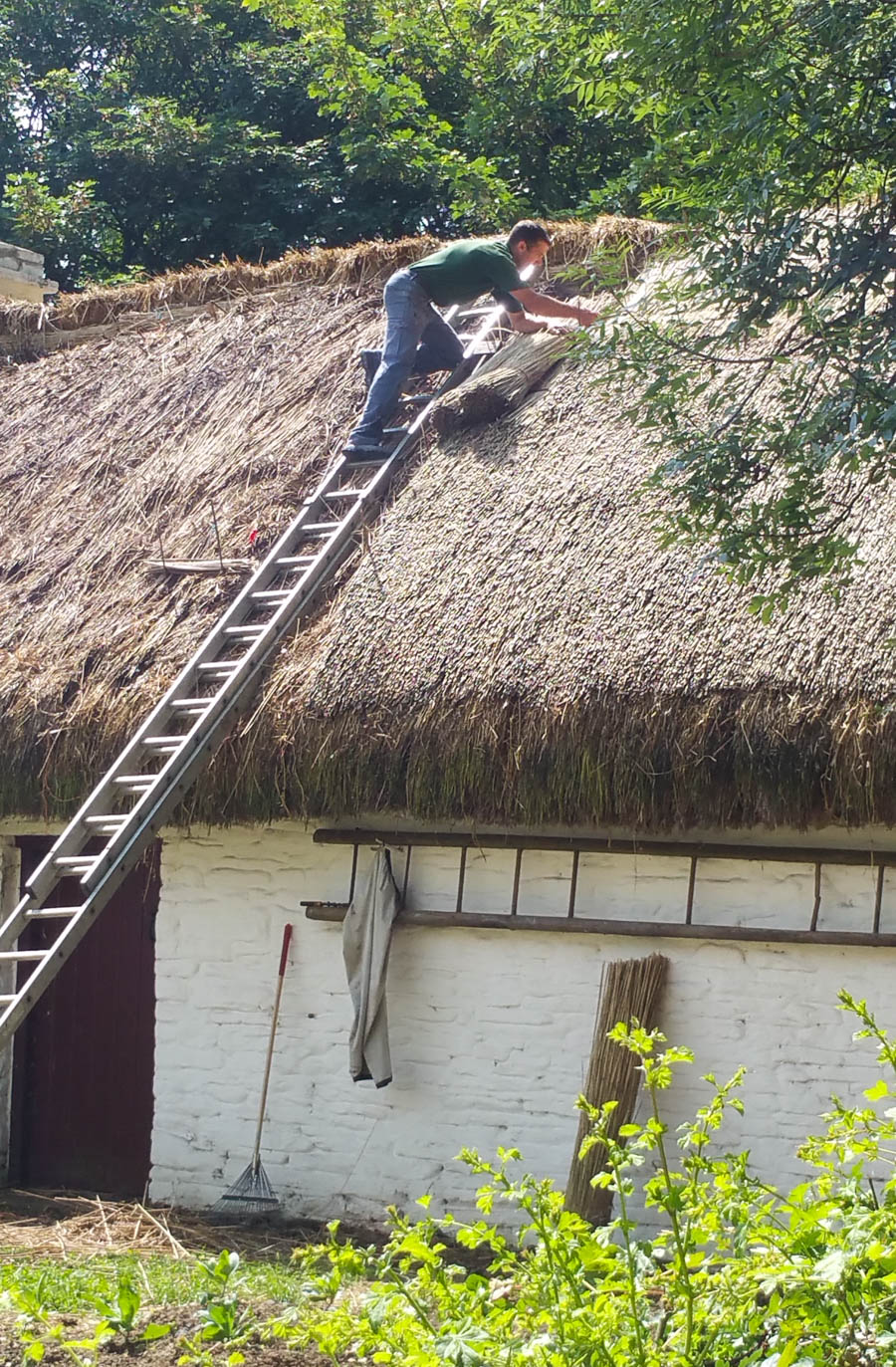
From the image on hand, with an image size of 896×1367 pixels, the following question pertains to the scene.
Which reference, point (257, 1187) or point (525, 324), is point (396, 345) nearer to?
point (525, 324)

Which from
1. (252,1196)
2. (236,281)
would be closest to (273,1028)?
(252,1196)

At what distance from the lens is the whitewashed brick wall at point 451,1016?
5.80 meters

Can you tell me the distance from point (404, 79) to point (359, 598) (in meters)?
9.34

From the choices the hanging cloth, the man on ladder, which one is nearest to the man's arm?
the man on ladder

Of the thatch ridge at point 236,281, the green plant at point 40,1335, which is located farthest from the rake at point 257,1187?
the thatch ridge at point 236,281

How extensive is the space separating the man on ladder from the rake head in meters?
3.45

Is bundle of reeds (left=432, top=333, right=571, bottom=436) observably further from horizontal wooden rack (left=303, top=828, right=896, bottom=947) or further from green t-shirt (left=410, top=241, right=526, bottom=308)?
horizontal wooden rack (left=303, top=828, right=896, bottom=947)

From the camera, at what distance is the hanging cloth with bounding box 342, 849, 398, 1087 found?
20.8 feet

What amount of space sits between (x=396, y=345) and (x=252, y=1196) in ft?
13.8

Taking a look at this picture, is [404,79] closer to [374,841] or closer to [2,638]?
[2,638]

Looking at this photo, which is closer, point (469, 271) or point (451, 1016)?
point (451, 1016)

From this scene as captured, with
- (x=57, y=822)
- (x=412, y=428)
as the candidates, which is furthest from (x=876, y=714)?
(x=57, y=822)

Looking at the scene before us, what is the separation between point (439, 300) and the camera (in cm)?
799

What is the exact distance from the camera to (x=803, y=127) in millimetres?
4145
